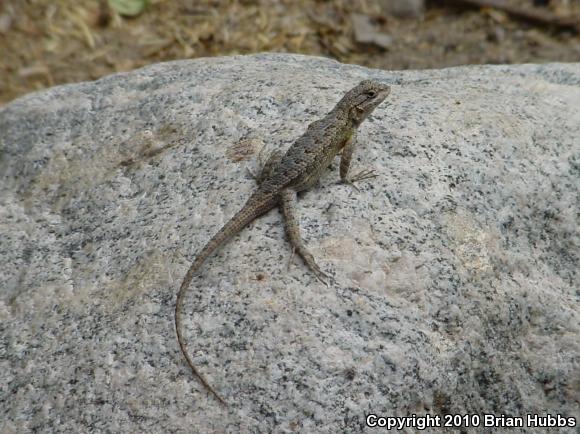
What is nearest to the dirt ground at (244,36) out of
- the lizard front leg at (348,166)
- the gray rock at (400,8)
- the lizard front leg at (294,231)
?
the gray rock at (400,8)

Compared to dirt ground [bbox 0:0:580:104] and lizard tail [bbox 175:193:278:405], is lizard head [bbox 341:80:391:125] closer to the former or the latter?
lizard tail [bbox 175:193:278:405]

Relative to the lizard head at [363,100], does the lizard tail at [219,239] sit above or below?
below

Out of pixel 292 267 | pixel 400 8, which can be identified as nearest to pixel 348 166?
pixel 292 267

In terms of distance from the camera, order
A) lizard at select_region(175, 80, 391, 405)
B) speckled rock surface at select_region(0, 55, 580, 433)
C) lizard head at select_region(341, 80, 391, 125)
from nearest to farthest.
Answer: speckled rock surface at select_region(0, 55, 580, 433), lizard at select_region(175, 80, 391, 405), lizard head at select_region(341, 80, 391, 125)

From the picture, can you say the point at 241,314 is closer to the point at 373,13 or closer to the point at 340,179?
the point at 340,179

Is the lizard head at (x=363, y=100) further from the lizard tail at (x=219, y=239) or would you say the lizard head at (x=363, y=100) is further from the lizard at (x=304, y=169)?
the lizard tail at (x=219, y=239)

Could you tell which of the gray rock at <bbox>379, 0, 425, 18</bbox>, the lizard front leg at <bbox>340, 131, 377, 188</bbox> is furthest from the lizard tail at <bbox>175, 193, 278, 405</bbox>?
the gray rock at <bbox>379, 0, 425, 18</bbox>

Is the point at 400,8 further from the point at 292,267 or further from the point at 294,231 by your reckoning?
the point at 292,267
